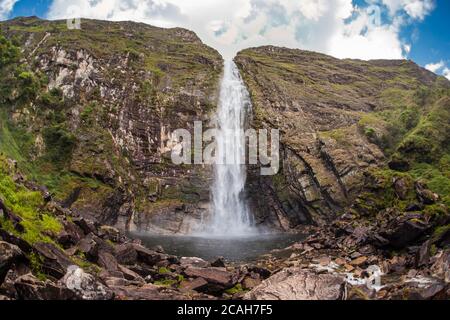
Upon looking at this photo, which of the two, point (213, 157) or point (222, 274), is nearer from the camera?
point (222, 274)

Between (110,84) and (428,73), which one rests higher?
(428,73)

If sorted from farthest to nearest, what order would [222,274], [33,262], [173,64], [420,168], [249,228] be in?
1. [173,64]
2. [249,228]
3. [420,168]
4. [222,274]
5. [33,262]

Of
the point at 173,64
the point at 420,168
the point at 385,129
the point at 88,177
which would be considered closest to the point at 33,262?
the point at 88,177

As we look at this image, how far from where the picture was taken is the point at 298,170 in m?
53.3

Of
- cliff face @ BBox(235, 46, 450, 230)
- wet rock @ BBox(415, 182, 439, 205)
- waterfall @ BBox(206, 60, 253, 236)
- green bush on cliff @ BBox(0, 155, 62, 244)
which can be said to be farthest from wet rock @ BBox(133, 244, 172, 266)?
waterfall @ BBox(206, 60, 253, 236)

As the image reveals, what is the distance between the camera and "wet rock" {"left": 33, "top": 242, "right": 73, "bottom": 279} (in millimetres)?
12023

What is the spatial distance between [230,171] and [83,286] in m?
47.4

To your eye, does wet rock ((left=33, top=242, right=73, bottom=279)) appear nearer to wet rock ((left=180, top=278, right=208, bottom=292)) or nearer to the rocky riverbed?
the rocky riverbed

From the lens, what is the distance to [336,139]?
183 feet

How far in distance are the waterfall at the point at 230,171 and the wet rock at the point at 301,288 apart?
3914cm

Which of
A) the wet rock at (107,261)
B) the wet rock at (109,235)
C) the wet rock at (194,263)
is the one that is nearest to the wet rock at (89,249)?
the wet rock at (107,261)

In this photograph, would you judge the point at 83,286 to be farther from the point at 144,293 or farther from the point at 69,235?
the point at 69,235

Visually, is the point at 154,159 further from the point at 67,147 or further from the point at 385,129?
the point at 385,129

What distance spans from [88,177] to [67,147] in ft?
17.6
